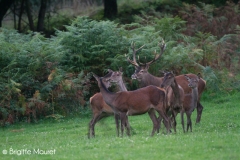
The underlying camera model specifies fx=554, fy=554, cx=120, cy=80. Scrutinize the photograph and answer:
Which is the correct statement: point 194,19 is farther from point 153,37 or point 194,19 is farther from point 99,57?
point 99,57

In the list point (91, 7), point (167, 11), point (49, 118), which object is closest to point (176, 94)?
point (49, 118)

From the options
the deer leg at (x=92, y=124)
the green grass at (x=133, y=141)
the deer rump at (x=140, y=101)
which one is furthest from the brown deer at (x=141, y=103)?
the deer leg at (x=92, y=124)

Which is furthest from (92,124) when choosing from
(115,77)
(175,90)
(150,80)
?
(150,80)

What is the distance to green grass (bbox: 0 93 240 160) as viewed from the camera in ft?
30.7

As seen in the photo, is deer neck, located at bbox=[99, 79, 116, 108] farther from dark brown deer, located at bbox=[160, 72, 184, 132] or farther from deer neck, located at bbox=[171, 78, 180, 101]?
deer neck, located at bbox=[171, 78, 180, 101]

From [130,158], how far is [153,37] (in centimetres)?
1080

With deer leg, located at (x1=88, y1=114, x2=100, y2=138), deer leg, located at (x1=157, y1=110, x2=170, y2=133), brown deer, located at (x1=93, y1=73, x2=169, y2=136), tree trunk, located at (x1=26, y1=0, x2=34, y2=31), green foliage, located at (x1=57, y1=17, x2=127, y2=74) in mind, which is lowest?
deer leg, located at (x1=88, y1=114, x2=100, y2=138)

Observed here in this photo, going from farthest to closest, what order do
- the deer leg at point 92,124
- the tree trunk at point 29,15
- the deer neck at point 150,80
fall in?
the tree trunk at point 29,15 → the deer neck at point 150,80 → the deer leg at point 92,124

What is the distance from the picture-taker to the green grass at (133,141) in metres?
9.37


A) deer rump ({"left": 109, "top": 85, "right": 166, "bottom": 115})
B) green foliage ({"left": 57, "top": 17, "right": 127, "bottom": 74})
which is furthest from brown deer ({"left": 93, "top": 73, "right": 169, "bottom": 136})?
green foliage ({"left": 57, "top": 17, "right": 127, "bottom": 74})

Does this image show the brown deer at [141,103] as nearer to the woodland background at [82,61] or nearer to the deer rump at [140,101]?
the deer rump at [140,101]

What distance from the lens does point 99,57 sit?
18.4 metres

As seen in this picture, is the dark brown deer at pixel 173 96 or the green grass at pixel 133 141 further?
the dark brown deer at pixel 173 96

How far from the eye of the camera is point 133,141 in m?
10.5
